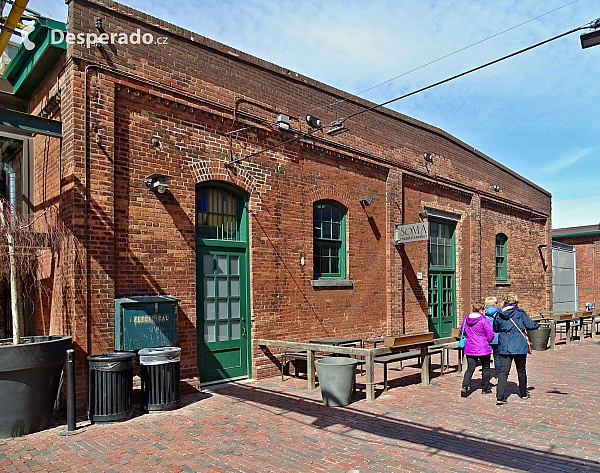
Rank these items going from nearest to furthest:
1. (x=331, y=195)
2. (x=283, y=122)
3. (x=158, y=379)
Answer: (x=158, y=379) → (x=283, y=122) → (x=331, y=195)

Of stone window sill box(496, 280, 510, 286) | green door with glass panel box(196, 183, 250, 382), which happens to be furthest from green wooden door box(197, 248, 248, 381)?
stone window sill box(496, 280, 510, 286)

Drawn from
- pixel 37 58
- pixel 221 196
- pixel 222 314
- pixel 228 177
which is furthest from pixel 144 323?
pixel 37 58

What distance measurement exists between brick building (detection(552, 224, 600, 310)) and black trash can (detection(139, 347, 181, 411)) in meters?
26.2

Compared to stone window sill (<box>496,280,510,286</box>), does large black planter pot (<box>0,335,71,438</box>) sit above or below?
below

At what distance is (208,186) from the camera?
9758 millimetres

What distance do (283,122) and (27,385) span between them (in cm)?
668

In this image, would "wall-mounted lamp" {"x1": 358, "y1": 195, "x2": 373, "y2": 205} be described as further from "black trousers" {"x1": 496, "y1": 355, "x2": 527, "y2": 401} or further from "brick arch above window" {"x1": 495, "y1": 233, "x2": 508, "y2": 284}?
"brick arch above window" {"x1": 495, "y1": 233, "x2": 508, "y2": 284}

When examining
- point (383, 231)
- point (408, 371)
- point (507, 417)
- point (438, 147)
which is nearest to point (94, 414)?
point (507, 417)

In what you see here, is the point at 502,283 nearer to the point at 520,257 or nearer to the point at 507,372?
the point at 520,257

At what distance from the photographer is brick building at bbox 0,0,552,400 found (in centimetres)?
804

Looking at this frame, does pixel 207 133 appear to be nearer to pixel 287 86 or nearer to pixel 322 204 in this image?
pixel 287 86

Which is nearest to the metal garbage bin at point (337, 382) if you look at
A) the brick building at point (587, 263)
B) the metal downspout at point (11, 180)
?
the metal downspout at point (11, 180)

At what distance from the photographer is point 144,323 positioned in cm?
792

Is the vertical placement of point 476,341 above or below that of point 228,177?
below
